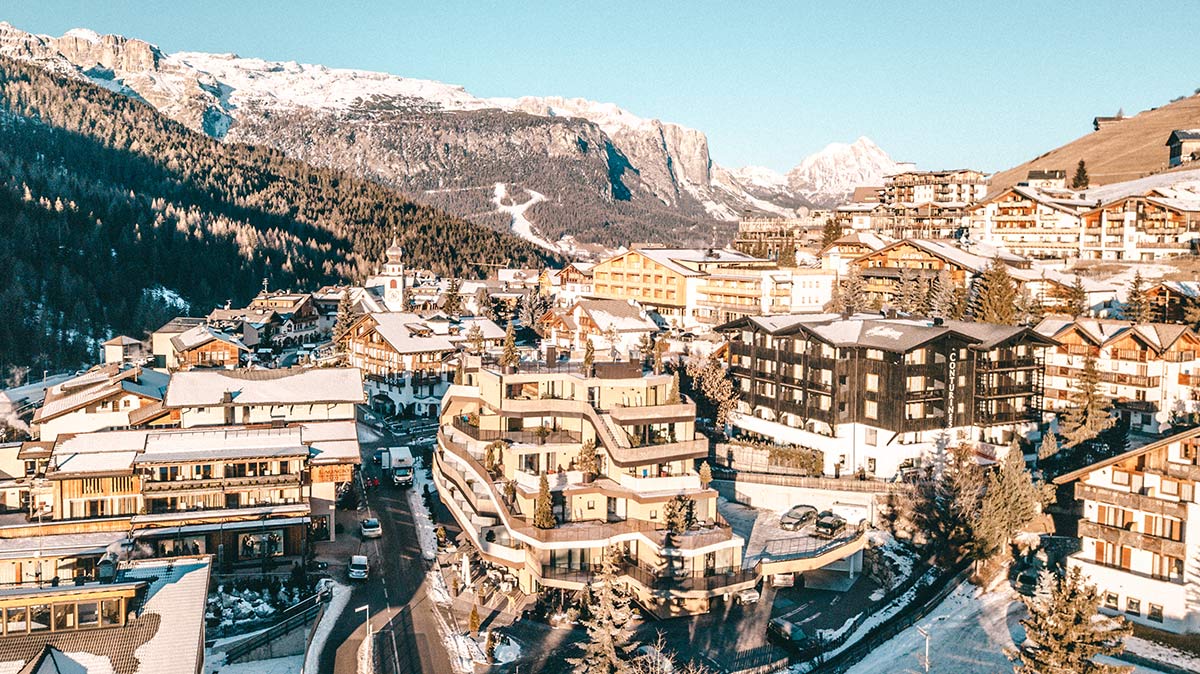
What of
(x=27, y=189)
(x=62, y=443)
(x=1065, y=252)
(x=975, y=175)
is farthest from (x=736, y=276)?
(x=27, y=189)

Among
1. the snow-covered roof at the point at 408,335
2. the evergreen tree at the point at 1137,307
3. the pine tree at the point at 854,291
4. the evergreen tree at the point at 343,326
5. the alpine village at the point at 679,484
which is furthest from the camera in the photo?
the evergreen tree at the point at 343,326

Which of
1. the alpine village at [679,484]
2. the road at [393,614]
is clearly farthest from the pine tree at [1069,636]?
the road at [393,614]

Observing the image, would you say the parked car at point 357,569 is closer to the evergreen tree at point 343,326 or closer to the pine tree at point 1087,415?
the pine tree at point 1087,415

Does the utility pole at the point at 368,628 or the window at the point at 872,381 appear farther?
the window at the point at 872,381

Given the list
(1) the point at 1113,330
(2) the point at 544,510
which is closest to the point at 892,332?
(1) the point at 1113,330

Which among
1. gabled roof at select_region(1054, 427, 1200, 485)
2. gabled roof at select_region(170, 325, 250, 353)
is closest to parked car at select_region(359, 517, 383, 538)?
gabled roof at select_region(1054, 427, 1200, 485)

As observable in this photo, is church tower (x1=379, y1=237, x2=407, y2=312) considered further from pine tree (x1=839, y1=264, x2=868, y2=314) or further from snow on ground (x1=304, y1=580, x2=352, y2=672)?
snow on ground (x1=304, y1=580, x2=352, y2=672)
